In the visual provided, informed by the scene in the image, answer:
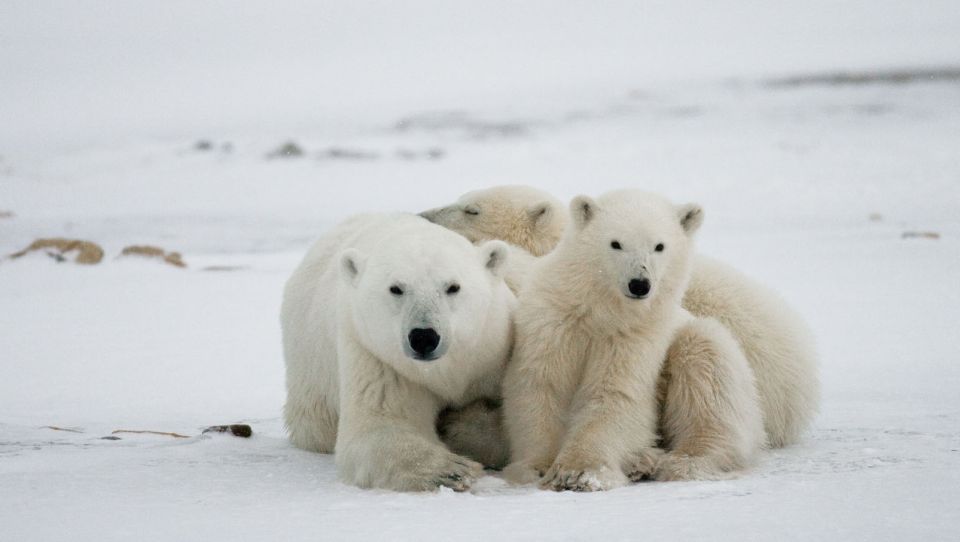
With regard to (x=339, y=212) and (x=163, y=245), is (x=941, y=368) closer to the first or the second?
(x=163, y=245)

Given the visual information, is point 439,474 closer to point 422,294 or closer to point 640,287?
point 422,294

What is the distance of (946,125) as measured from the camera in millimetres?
22422

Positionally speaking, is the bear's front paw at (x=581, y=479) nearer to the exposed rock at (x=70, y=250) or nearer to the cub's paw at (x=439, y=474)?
the cub's paw at (x=439, y=474)

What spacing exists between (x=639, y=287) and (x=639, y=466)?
0.64 metres

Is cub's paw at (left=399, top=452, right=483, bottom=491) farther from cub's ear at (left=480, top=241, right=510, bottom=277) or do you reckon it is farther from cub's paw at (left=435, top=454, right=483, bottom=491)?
cub's ear at (left=480, top=241, right=510, bottom=277)

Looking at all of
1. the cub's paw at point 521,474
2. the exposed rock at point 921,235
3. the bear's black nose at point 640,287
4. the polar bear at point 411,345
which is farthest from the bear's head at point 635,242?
the exposed rock at point 921,235

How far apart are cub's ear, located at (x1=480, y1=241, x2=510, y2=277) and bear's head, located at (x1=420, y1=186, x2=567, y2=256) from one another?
1.27 meters

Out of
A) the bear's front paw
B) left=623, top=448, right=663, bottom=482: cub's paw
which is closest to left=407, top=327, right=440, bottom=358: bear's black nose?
the bear's front paw

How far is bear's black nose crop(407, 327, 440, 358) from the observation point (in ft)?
11.3

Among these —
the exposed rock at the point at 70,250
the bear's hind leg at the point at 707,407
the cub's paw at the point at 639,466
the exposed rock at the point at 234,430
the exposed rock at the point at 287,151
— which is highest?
the exposed rock at the point at 287,151

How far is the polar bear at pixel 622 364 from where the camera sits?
373cm

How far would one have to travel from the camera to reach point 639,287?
3658 mm

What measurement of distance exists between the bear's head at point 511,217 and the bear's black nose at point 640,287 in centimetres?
157

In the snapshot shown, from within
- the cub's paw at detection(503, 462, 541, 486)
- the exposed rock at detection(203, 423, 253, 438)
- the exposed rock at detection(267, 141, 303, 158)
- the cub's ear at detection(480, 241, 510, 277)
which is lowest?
the exposed rock at detection(203, 423, 253, 438)
